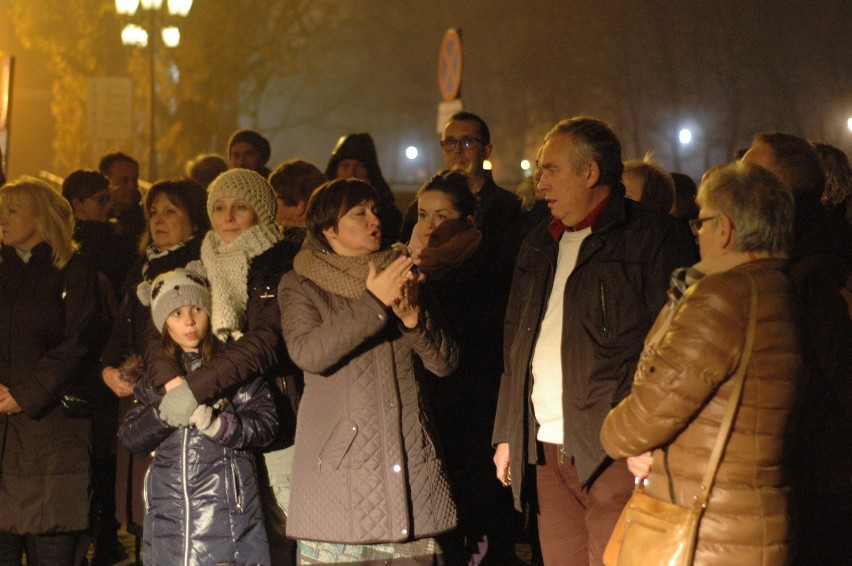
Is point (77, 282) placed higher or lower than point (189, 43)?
lower

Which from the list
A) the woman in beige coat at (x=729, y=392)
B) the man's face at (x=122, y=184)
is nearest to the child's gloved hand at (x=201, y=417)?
the woman in beige coat at (x=729, y=392)

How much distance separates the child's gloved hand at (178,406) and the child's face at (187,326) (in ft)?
1.19

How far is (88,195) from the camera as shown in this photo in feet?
29.4

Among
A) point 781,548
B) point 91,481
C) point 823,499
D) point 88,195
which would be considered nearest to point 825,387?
point 823,499

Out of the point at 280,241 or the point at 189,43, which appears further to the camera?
the point at 189,43

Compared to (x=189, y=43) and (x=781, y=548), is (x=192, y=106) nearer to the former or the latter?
(x=189, y=43)

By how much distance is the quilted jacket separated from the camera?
5332 millimetres

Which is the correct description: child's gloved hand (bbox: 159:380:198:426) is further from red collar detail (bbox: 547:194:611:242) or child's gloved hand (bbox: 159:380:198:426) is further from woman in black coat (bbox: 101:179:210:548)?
red collar detail (bbox: 547:194:611:242)

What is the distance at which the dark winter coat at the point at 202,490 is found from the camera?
5852mm

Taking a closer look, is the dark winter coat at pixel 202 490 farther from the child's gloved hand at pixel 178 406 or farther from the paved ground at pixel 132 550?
the paved ground at pixel 132 550

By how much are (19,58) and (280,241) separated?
142ft

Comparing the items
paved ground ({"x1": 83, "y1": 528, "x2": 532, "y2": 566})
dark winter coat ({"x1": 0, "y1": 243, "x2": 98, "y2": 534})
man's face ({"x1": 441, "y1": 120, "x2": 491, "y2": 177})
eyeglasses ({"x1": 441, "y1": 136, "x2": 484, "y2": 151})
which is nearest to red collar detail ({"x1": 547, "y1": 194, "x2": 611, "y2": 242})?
man's face ({"x1": 441, "y1": 120, "x2": 491, "y2": 177})

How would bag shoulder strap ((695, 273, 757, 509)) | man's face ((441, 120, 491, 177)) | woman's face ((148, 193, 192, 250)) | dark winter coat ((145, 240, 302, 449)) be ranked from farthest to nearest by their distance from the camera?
man's face ((441, 120, 491, 177)), woman's face ((148, 193, 192, 250)), dark winter coat ((145, 240, 302, 449)), bag shoulder strap ((695, 273, 757, 509))

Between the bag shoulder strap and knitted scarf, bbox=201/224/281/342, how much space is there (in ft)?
9.75
